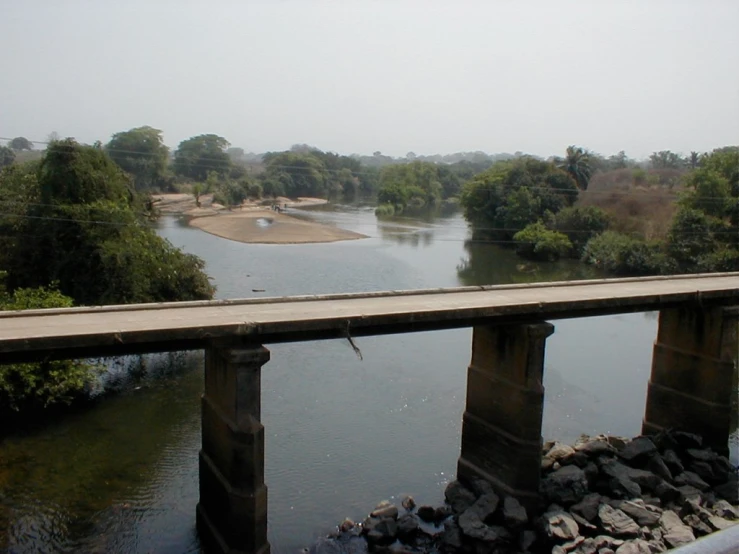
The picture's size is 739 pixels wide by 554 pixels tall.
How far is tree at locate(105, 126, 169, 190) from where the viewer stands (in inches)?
3061

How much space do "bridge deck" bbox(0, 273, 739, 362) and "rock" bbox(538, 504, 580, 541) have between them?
10.5 feet

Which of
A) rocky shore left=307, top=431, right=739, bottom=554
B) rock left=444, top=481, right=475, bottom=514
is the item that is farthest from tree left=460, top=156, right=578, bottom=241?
rock left=444, top=481, right=475, bottom=514

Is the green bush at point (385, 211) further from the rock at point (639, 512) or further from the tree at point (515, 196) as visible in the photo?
the rock at point (639, 512)

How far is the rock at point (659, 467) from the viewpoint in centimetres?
1284

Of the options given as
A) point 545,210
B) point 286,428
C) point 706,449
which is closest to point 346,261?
point 545,210

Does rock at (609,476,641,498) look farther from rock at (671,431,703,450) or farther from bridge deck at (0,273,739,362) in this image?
bridge deck at (0,273,739,362)

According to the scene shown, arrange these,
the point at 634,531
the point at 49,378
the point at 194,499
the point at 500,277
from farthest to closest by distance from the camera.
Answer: the point at 500,277 → the point at 49,378 → the point at 194,499 → the point at 634,531

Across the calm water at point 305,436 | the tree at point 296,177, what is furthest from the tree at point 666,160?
the calm water at point 305,436

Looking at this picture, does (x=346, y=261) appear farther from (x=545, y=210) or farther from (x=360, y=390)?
(x=360, y=390)

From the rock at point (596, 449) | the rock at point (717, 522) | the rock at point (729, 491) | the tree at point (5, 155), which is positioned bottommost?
the rock at point (729, 491)

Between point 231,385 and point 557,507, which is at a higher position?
point 231,385

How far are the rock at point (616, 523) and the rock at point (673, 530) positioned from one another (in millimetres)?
432

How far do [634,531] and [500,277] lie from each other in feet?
90.7

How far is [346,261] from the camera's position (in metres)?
39.2
